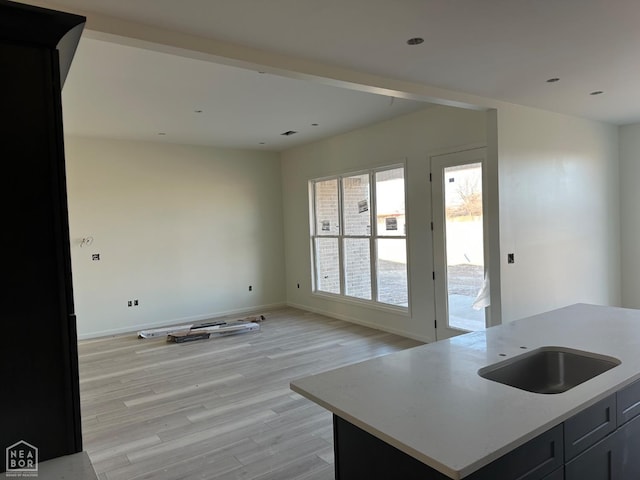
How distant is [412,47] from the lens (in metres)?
2.72

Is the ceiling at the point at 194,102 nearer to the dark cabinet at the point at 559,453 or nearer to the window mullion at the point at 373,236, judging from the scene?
the window mullion at the point at 373,236

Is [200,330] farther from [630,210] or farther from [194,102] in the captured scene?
[630,210]

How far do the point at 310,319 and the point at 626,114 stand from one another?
16.0 ft

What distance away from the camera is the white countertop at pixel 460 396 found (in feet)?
3.94

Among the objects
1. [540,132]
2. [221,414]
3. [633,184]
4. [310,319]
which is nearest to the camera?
[221,414]

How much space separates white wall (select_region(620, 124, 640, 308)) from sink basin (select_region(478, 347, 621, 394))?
428 centimetres

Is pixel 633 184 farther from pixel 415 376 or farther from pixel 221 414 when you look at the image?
pixel 221 414

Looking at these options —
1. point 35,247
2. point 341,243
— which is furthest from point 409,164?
point 35,247

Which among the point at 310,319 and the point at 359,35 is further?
the point at 310,319

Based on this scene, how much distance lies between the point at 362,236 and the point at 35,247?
5123 millimetres

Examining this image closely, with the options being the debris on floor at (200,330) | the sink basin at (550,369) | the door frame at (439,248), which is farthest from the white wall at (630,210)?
the debris on floor at (200,330)

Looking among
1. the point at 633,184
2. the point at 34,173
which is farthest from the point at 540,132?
the point at 34,173

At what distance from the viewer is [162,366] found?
4.62 meters

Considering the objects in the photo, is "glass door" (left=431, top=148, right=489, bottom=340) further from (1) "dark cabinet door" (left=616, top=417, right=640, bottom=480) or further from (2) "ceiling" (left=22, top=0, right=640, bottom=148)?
(1) "dark cabinet door" (left=616, top=417, right=640, bottom=480)
